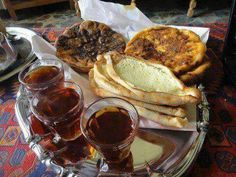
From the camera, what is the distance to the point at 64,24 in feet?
6.46

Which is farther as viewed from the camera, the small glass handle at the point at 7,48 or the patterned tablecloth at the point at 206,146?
the small glass handle at the point at 7,48

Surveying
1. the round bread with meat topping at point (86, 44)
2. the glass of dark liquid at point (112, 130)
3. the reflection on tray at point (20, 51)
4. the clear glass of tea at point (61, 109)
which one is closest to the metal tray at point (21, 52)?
the reflection on tray at point (20, 51)

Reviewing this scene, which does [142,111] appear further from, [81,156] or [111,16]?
[111,16]

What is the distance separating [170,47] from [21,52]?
52cm

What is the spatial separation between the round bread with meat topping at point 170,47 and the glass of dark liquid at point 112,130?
0.24 metres

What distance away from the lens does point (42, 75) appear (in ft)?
2.33

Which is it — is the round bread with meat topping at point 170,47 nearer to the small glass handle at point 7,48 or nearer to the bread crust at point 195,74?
the bread crust at point 195,74

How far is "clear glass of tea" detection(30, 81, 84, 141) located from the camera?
560 millimetres

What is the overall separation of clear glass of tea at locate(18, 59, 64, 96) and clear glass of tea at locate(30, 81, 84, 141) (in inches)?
1.1

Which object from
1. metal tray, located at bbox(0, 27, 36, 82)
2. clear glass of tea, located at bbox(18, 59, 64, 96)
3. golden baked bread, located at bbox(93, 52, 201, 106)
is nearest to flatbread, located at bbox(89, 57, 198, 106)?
golden baked bread, located at bbox(93, 52, 201, 106)

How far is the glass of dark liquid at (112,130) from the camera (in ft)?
1.63

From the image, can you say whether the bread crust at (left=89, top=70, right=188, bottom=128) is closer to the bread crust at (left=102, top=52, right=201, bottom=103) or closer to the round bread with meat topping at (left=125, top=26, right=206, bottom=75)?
the bread crust at (left=102, top=52, right=201, bottom=103)

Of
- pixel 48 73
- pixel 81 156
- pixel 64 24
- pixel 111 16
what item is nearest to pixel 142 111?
pixel 81 156

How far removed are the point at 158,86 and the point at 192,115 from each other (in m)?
0.10
